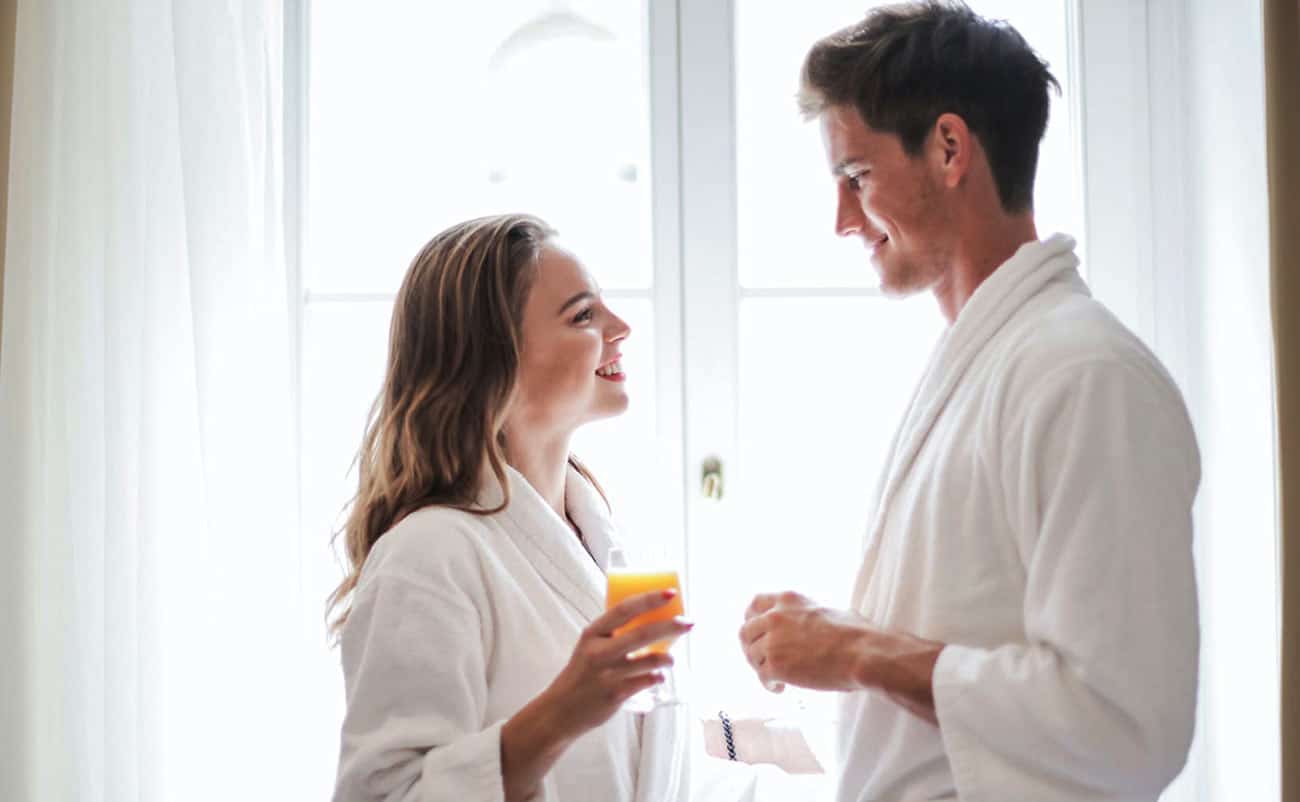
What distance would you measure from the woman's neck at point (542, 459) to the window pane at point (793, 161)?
0.87m

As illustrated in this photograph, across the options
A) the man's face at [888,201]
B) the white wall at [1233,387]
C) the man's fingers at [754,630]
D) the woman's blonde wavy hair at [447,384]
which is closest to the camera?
the man's fingers at [754,630]

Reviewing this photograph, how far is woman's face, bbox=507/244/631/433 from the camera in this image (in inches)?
68.3

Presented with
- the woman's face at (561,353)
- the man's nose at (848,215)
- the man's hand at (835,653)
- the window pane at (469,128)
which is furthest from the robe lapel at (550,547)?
the window pane at (469,128)

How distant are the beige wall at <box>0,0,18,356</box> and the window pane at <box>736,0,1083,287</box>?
4.35ft

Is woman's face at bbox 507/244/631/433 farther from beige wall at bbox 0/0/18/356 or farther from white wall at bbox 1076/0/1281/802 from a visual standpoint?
white wall at bbox 1076/0/1281/802

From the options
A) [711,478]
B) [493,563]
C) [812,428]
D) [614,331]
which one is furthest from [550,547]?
[812,428]

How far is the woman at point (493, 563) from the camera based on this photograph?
1.42m

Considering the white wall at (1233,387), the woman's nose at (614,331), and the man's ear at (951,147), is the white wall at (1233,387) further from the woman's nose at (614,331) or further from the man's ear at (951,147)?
the woman's nose at (614,331)

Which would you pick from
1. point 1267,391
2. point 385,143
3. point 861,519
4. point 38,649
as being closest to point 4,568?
point 38,649

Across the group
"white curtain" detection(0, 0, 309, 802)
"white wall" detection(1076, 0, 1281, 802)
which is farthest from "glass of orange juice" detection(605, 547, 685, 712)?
"white wall" detection(1076, 0, 1281, 802)

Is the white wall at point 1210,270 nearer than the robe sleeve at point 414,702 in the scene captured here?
No

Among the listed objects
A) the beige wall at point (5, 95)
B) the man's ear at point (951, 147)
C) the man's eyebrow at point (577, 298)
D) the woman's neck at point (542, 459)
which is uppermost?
the beige wall at point (5, 95)

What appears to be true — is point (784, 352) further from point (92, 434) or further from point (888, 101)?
point (92, 434)

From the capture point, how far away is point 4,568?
1860 millimetres
